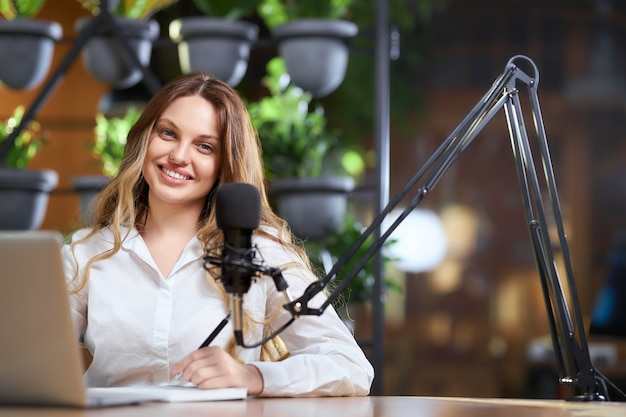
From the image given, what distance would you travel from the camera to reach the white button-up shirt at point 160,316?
1.90 m

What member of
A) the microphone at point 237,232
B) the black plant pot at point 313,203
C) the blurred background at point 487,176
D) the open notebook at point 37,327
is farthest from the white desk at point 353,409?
the blurred background at point 487,176

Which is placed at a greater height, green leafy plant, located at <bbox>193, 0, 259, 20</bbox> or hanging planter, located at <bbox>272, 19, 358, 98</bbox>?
green leafy plant, located at <bbox>193, 0, 259, 20</bbox>

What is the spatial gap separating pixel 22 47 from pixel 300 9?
928mm

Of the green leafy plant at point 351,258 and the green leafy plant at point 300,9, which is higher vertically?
the green leafy plant at point 300,9

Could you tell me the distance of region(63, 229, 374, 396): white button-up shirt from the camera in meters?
1.90

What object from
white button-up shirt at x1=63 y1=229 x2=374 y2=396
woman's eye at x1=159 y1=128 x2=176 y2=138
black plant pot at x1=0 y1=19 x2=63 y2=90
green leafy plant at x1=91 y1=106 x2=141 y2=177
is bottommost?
white button-up shirt at x1=63 y1=229 x2=374 y2=396

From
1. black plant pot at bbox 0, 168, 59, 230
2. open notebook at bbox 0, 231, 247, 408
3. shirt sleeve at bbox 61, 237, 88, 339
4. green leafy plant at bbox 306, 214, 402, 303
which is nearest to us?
open notebook at bbox 0, 231, 247, 408

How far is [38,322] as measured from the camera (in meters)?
1.22

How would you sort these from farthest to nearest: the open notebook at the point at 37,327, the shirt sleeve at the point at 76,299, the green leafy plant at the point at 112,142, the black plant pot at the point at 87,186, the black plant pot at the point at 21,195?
1. the green leafy plant at the point at 112,142
2. the black plant pot at the point at 87,186
3. the black plant pot at the point at 21,195
4. the shirt sleeve at the point at 76,299
5. the open notebook at the point at 37,327

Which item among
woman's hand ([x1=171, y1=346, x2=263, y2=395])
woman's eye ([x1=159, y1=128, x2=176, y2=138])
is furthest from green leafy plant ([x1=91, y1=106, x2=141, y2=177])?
woman's hand ([x1=171, y1=346, x2=263, y2=395])

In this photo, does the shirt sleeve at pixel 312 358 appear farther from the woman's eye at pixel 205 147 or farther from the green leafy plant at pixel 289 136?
the green leafy plant at pixel 289 136

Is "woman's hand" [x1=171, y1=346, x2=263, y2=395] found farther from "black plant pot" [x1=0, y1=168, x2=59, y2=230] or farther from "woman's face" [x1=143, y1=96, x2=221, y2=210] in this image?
"black plant pot" [x1=0, y1=168, x2=59, y2=230]

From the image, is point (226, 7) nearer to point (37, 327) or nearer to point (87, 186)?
point (87, 186)

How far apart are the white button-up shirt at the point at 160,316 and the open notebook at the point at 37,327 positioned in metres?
0.66
